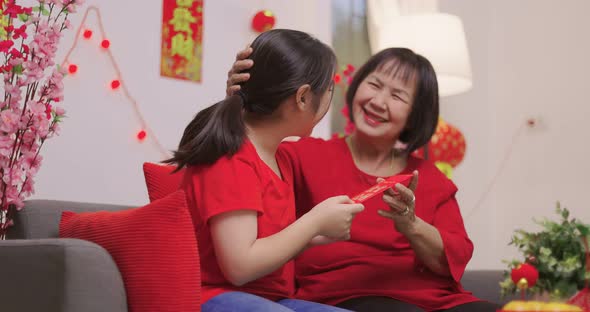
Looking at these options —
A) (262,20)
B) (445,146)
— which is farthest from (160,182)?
(445,146)

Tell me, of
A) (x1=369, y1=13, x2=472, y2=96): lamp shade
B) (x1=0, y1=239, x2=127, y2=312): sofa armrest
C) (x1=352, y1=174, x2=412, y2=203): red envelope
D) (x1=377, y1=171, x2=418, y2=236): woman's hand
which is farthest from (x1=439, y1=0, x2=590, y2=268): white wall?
(x1=0, y1=239, x2=127, y2=312): sofa armrest

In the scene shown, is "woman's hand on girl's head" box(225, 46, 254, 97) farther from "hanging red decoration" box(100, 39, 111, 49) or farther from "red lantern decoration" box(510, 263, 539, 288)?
"hanging red decoration" box(100, 39, 111, 49)

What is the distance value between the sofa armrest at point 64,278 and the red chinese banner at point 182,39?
1.70m

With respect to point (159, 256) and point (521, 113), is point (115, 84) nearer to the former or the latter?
point (159, 256)

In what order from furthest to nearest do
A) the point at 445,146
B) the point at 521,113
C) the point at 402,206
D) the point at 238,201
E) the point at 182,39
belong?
the point at 521,113 < the point at 445,146 < the point at 182,39 < the point at 402,206 < the point at 238,201

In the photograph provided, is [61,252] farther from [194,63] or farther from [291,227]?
[194,63]

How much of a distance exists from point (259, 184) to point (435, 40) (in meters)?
2.04

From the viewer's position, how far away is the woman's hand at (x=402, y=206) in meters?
1.63

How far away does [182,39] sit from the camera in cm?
299

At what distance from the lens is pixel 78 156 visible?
2.66 m

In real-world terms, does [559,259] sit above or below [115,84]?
below

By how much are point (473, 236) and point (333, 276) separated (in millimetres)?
2720

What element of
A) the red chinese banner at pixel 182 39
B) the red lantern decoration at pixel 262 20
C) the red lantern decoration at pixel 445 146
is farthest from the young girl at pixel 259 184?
the red lantern decoration at pixel 445 146

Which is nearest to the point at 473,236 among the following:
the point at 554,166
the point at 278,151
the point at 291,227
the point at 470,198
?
the point at 470,198
